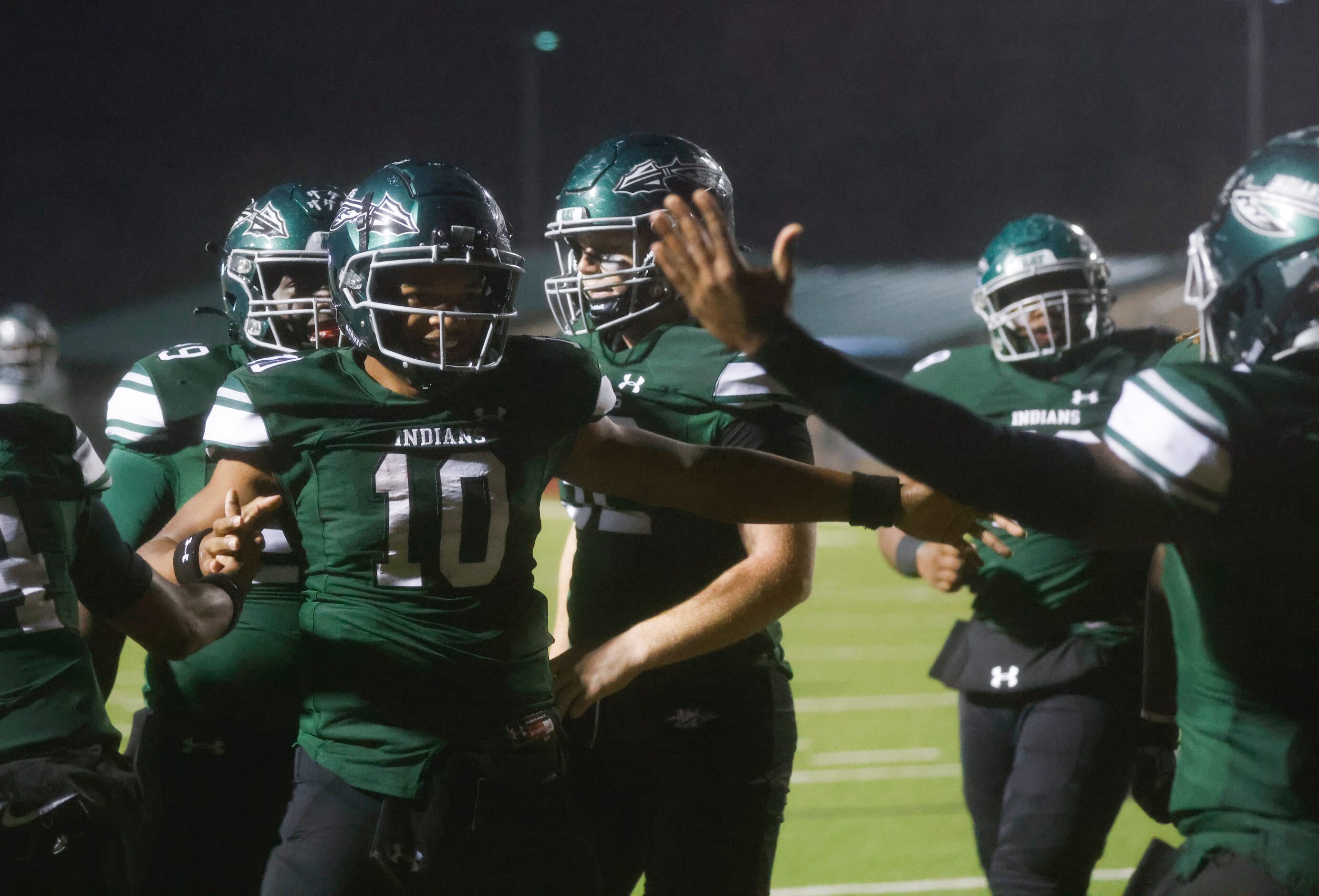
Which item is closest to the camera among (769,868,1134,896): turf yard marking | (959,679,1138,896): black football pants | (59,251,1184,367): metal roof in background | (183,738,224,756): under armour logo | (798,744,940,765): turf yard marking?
(183,738,224,756): under armour logo

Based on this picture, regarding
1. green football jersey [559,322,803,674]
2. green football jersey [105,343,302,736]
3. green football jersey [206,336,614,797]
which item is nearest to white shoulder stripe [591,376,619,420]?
green football jersey [206,336,614,797]

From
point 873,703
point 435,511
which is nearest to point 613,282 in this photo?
point 435,511

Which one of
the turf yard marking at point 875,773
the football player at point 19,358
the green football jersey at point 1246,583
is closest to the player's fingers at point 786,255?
the green football jersey at point 1246,583

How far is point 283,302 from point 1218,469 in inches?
79.3

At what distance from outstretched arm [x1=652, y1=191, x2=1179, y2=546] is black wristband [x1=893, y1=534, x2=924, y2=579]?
77.5 inches

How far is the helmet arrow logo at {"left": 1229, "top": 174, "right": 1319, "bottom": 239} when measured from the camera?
1.69 m

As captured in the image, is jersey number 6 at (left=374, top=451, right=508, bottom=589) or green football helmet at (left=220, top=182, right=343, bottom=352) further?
green football helmet at (left=220, top=182, right=343, bottom=352)

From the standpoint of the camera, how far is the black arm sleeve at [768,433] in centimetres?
267

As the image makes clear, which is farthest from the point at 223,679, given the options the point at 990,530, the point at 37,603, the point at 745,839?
the point at 990,530

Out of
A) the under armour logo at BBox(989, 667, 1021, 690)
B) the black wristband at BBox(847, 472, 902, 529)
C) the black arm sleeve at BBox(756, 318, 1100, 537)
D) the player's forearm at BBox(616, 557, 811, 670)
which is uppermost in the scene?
the black arm sleeve at BBox(756, 318, 1100, 537)

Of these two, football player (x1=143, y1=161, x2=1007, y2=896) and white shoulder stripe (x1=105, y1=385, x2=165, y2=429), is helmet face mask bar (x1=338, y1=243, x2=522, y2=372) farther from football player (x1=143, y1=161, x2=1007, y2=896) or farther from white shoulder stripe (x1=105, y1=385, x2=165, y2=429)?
white shoulder stripe (x1=105, y1=385, x2=165, y2=429)

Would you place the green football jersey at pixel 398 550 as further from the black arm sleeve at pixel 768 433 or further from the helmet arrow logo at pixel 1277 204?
the helmet arrow logo at pixel 1277 204

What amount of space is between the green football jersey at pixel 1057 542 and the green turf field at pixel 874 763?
146 cm

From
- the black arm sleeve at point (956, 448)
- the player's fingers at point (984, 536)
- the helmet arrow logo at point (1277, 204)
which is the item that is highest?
the helmet arrow logo at point (1277, 204)
